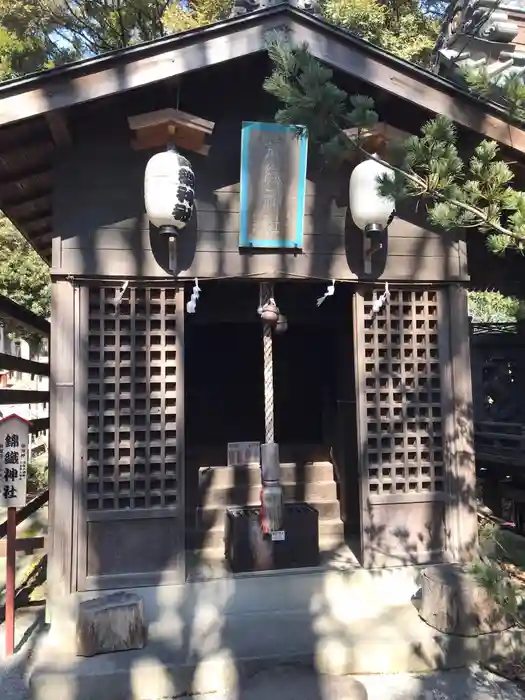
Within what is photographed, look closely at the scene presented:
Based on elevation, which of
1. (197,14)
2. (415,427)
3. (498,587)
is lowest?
(498,587)

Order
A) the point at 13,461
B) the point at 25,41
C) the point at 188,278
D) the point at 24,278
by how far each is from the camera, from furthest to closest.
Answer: the point at 25,41
the point at 24,278
the point at 188,278
the point at 13,461

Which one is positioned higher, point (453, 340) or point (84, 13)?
point (84, 13)

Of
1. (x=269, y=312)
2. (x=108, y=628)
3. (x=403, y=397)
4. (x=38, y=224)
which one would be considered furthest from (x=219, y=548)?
(x=38, y=224)

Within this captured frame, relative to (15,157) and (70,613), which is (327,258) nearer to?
(15,157)

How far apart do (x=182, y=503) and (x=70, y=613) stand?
4.34ft

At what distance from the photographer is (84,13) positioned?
16359mm

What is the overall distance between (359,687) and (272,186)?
4.33 m

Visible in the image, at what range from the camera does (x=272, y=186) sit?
18.3ft

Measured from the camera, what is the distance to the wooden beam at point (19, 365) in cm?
531

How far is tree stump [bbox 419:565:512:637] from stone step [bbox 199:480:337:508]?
9.42ft

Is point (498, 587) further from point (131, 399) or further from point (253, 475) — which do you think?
point (253, 475)

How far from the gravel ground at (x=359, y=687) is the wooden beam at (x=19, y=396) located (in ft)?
7.44

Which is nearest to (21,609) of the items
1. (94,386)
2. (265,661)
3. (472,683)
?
(94,386)

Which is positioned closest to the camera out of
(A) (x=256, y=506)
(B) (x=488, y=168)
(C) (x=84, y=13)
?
(B) (x=488, y=168)
